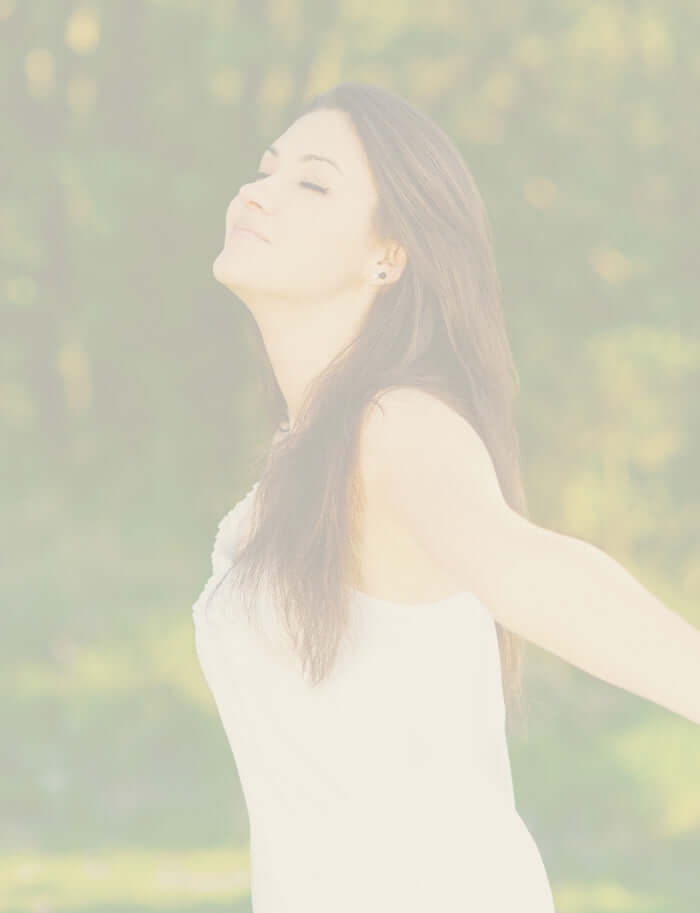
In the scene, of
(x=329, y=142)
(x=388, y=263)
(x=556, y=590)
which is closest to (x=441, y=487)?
(x=556, y=590)

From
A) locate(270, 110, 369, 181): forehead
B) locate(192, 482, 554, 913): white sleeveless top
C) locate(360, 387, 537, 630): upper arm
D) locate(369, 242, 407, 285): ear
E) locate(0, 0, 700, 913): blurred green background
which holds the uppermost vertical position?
locate(0, 0, 700, 913): blurred green background

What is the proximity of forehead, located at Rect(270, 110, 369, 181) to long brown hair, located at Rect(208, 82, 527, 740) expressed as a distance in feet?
0.06

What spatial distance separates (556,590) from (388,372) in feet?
1.81

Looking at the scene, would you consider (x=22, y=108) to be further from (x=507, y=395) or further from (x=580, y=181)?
(x=507, y=395)

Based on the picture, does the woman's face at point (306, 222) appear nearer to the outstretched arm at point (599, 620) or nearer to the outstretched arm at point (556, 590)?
the outstretched arm at point (556, 590)

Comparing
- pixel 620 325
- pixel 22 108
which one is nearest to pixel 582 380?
pixel 620 325

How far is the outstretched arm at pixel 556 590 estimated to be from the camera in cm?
Result: 216

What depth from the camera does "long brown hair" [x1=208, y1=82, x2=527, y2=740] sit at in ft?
8.26

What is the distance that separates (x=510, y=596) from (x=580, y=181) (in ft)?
39.1

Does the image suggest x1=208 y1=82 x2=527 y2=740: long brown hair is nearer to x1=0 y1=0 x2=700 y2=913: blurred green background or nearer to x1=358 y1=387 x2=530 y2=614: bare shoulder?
x1=358 y1=387 x2=530 y2=614: bare shoulder

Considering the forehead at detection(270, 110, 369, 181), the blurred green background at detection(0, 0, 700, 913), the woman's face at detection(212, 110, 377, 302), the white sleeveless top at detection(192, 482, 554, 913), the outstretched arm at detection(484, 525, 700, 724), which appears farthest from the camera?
the blurred green background at detection(0, 0, 700, 913)

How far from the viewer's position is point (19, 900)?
830 centimetres

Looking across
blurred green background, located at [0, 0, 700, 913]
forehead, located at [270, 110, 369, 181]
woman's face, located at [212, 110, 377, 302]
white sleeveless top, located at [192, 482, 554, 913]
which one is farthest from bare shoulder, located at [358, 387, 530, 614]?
blurred green background, located at [0, 0, 700, 913]

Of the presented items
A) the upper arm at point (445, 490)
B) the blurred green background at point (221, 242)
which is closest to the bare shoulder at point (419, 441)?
the upper arm at point (445, 490)
